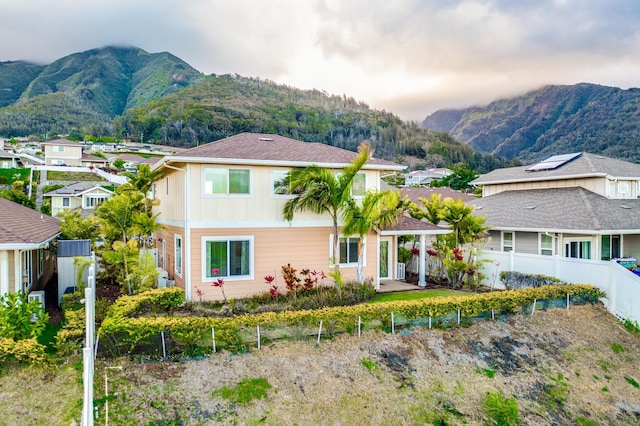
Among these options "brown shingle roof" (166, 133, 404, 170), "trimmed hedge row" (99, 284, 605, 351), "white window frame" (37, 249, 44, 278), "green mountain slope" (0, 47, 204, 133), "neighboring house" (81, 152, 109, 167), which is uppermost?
"green mountain slope" (0, 47, 204, 133)

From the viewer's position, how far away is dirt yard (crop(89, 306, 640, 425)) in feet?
25.9

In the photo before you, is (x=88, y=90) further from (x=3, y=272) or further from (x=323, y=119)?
(x=3, y=272)

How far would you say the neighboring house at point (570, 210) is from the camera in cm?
1738

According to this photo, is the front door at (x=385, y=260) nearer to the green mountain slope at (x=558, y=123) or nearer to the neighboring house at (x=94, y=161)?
the green mountain slope at (x=558, y=123)

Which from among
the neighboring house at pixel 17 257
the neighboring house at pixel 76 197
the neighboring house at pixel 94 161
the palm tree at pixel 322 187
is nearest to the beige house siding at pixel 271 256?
the palm tree at pixel 322 187

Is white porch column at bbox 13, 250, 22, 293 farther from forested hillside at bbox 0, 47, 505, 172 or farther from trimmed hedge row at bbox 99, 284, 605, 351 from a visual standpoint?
forested hillside at bbox 0, 47, 505, 172

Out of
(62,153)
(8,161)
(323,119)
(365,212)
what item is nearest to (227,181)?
(365,212)

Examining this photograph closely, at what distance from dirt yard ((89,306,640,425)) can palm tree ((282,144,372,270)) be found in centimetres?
428

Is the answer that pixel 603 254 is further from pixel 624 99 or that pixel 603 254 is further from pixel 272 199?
pixel 624 99

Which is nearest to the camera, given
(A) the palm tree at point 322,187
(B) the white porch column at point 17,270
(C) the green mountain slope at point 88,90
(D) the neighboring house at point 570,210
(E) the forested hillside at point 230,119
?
(B) the white porch column at point 17,270

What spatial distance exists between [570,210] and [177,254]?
16.7m

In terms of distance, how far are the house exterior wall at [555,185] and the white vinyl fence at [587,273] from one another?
753 cm

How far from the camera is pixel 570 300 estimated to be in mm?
13633

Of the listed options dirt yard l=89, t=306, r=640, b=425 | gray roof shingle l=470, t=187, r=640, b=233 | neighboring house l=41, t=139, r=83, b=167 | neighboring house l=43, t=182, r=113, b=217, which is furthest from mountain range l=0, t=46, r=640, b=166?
dirt yard l=89, t=306, r=640, b=425
